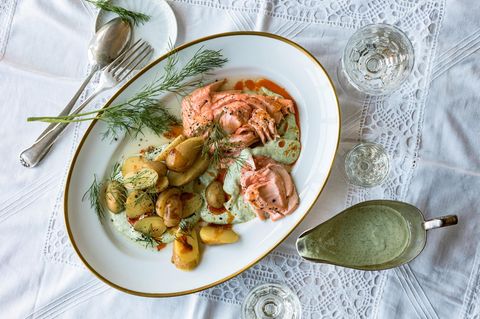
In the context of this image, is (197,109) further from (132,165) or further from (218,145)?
(132,165)

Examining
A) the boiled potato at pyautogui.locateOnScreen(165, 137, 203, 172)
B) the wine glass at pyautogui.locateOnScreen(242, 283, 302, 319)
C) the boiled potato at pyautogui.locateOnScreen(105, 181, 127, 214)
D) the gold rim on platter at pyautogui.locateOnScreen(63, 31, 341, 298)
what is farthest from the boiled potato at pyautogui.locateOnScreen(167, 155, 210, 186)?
the wine glass at pyautogui.locateOnScreen(242, 283, 302, 319)

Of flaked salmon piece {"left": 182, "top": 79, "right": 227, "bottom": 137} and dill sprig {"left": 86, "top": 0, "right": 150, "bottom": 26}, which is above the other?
dill sprig {"left": 86, "top": 0, "right": 150, "bottom": 26}

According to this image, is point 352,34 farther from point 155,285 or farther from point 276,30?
point 155,285

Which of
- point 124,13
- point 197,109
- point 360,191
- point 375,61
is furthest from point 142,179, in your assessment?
point 375,61

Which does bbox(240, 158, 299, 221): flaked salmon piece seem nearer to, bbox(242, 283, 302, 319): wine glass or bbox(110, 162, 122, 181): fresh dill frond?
bbox(242, 283, 302, 319): wine glass

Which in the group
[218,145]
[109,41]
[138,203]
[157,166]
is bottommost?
[138,203]
